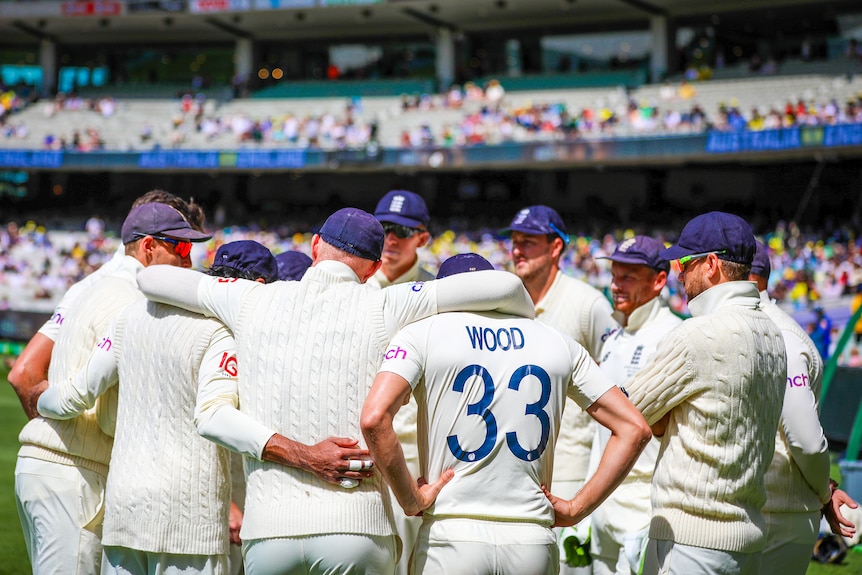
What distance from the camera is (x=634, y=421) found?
3096mm

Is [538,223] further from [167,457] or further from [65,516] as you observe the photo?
[65,516]

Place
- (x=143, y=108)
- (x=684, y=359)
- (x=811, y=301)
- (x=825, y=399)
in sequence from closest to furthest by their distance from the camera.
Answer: (x=684, y=359)
(x=825, y=399)
(x=811, y=301)
(x=143, y=108)

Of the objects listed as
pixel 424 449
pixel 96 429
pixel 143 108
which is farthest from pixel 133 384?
pixel 143 108

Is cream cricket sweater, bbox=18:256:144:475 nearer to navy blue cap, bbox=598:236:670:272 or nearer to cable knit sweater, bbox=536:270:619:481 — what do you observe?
cable knit sweater, bbox=536:270:619:481

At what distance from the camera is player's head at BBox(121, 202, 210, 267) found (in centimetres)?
390

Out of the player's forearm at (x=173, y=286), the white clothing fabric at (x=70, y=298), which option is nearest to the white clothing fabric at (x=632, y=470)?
the player's forearm at (x=173, y=286)

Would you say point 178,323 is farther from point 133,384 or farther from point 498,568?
point 498,568

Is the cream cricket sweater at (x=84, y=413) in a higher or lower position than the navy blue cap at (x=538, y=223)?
lower

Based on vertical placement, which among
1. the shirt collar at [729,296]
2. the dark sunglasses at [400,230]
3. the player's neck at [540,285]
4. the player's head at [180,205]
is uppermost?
the player's head at [180,205]

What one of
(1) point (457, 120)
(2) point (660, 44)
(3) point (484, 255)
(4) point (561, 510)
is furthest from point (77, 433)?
(2) point (660, 44)

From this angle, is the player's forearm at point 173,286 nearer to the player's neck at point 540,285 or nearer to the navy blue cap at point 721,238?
the navy blue cap at point 721,238

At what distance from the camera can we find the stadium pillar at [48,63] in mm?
37575

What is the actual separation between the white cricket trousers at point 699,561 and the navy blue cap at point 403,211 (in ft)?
7.92

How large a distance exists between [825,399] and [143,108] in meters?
29.7
